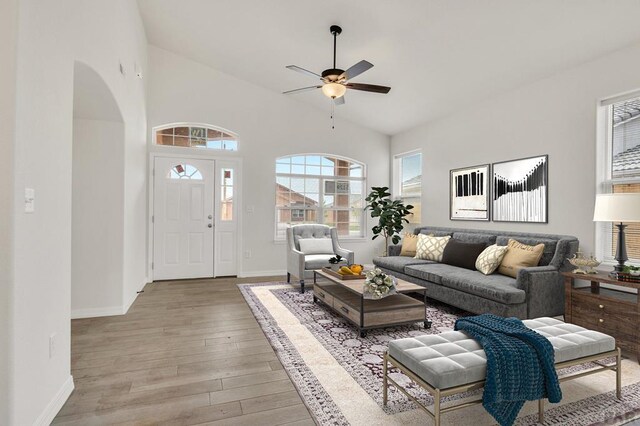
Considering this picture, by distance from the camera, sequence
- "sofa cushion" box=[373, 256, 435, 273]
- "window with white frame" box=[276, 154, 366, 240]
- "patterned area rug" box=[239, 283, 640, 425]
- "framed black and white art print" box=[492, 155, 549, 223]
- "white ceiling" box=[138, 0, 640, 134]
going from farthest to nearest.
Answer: "window with white frame" box=[276, 154, 366, 240]
"sofa cushion" box=[373, 256, 435, 273]
"framed black and white art print" box=[492, 155, 549, 223]
"white ceiling" box=[138, 0, 640, 134]
"patterned area rug" box=[239, 283, 640, 425]

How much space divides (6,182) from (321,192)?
5331mm

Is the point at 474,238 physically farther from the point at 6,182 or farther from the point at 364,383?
the point at 6,182

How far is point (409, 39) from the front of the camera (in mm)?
3922

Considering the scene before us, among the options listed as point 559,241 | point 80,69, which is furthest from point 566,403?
point 80,69

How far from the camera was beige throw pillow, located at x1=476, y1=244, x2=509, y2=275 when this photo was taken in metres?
3.87

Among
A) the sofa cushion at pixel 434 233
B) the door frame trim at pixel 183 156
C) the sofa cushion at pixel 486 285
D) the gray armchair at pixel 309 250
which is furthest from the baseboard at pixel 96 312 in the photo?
the sofa cushion at pixel 434 233

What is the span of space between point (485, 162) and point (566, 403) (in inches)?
132

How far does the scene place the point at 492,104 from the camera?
15.3ft

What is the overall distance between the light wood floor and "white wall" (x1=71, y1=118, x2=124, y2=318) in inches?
11.3

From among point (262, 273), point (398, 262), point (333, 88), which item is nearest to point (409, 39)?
point (333, 88)

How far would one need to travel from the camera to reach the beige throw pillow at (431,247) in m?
4.84

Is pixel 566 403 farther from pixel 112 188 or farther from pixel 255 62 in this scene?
pixel 255 62

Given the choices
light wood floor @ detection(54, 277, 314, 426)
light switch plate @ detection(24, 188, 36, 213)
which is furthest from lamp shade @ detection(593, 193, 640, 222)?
light switch plate @ detection(24, 188, 36, 213)

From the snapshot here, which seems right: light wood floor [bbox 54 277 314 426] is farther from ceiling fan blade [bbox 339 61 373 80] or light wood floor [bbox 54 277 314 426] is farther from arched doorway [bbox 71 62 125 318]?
ceiling fan blade [bbox 339 61 373 80]
